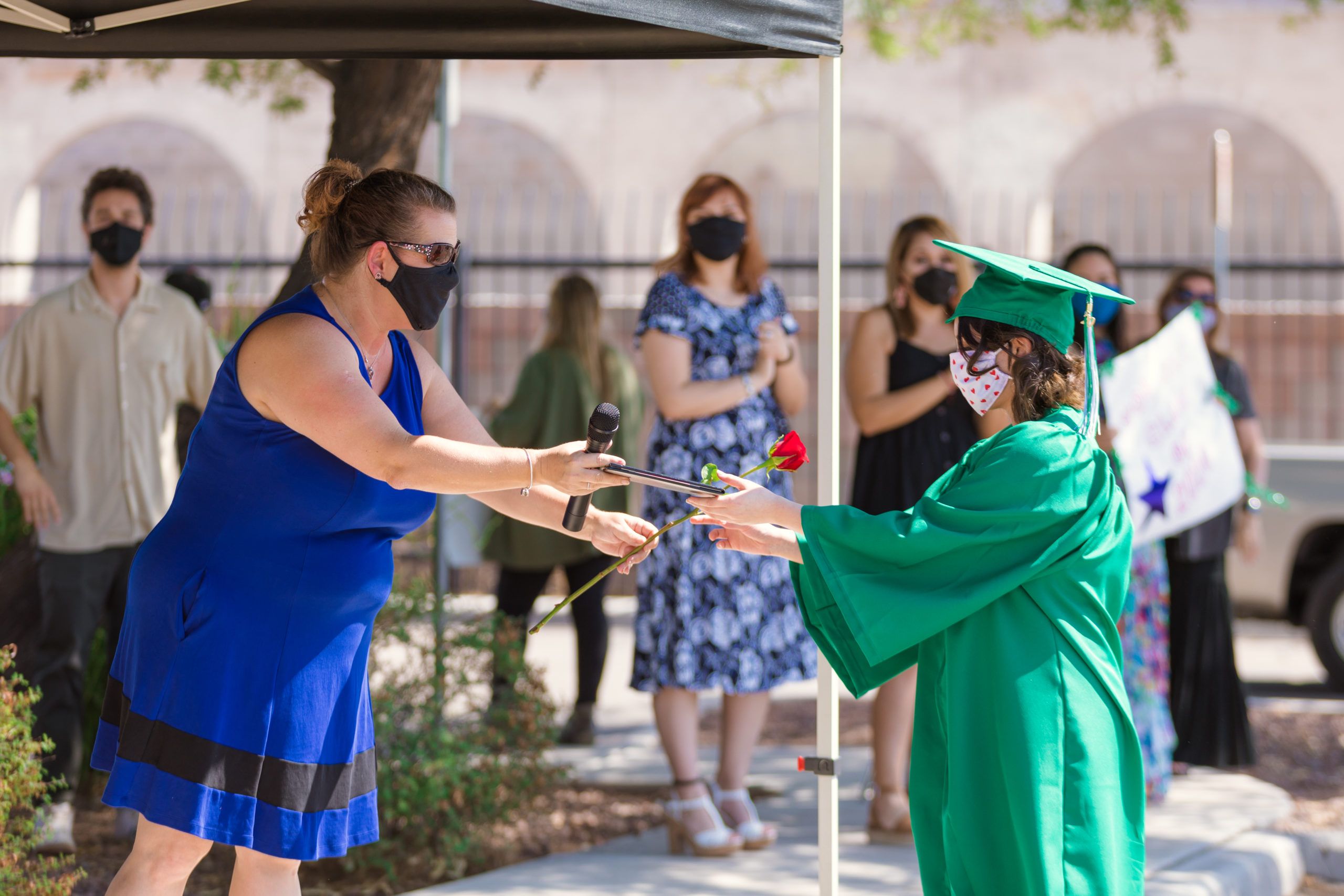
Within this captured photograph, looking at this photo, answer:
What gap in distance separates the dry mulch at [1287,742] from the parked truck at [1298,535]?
1.24 m

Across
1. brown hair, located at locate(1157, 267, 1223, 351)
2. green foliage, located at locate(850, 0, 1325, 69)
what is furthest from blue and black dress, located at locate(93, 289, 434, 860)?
green foliage, located at locate(850, 0, 1325, 69)

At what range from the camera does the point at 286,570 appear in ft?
9.78

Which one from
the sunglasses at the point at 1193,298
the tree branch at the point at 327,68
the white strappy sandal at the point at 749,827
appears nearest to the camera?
the white strappy sandal at the point at 749,827

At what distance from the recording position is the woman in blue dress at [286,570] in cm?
294

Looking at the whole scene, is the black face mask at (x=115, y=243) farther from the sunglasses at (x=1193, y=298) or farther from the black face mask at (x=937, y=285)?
the sunglasses at (x=1193, y=298)

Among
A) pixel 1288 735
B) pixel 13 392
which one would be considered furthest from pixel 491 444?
pixel 1288 735

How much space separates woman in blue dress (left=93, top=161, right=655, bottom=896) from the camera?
2.94 metres

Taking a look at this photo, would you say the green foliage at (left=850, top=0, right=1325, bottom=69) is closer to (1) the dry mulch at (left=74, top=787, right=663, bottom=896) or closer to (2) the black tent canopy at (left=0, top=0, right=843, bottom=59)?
(2) the black tent canopy at (left=0, top=0, right=843, bottom=59)

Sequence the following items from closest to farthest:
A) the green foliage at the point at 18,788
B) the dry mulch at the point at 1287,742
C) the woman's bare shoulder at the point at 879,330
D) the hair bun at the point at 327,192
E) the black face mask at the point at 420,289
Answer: the black face mask at the point at 420,289 < the hair bun at the point at 327,192 < the green foliage at the point at 18,788 < the woman's bare shoulder at the point at 879,330 < the dry mulch at the point at 1287,742

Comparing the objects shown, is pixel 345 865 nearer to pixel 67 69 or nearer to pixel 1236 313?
pixel 1236 313

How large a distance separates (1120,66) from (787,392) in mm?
15052

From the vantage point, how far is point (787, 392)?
5.07 m

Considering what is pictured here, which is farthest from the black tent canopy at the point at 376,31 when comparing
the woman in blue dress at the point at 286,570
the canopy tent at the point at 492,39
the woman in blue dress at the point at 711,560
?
the woman in blue dress at the point at 711,560

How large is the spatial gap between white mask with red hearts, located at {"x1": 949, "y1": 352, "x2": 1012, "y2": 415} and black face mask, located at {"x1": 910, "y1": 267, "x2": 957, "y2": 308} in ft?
6.46
